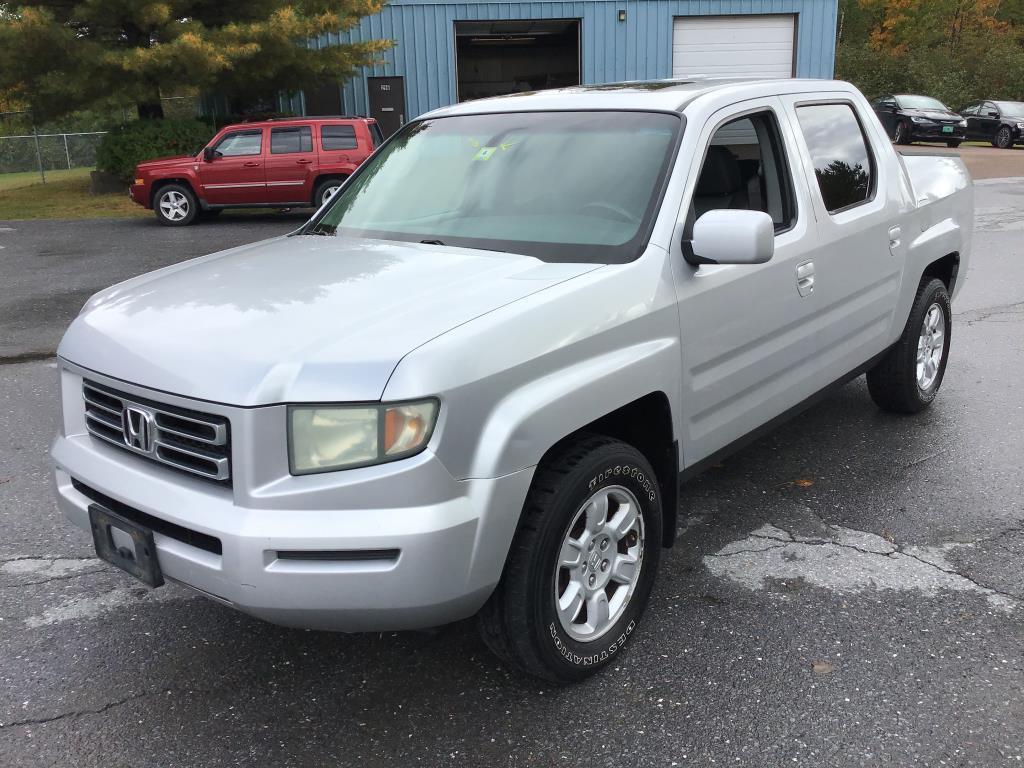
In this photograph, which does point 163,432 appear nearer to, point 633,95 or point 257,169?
point 633,95

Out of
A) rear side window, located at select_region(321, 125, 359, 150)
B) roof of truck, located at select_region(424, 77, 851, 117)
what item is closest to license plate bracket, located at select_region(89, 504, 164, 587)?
roof of truck, located at select_region(424, 77, 851, 117)

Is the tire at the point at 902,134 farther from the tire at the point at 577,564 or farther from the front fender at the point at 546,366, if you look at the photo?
the tire at the point at 577,564

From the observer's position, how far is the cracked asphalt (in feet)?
8.68

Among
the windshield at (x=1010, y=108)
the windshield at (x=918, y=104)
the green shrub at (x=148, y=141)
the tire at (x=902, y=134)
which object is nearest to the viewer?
the green shrub at (x=148, y=141)

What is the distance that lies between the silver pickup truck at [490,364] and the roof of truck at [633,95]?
20 mm

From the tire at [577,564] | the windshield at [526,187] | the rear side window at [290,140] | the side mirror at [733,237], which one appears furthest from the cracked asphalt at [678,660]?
the rear side window at [290,140]

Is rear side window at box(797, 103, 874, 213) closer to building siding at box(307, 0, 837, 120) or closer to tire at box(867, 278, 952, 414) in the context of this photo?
tire at box(867, 278, 952, 414)

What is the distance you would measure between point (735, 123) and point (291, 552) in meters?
2.40

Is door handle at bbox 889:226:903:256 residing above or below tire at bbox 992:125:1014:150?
above

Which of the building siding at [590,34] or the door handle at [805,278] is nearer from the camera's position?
the door handle at [805,278]

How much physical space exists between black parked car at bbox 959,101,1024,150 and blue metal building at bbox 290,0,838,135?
9387 millimetres

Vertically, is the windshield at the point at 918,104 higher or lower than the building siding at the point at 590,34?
lower

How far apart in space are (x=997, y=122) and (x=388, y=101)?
63.5ft

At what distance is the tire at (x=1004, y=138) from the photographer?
96.5ft
